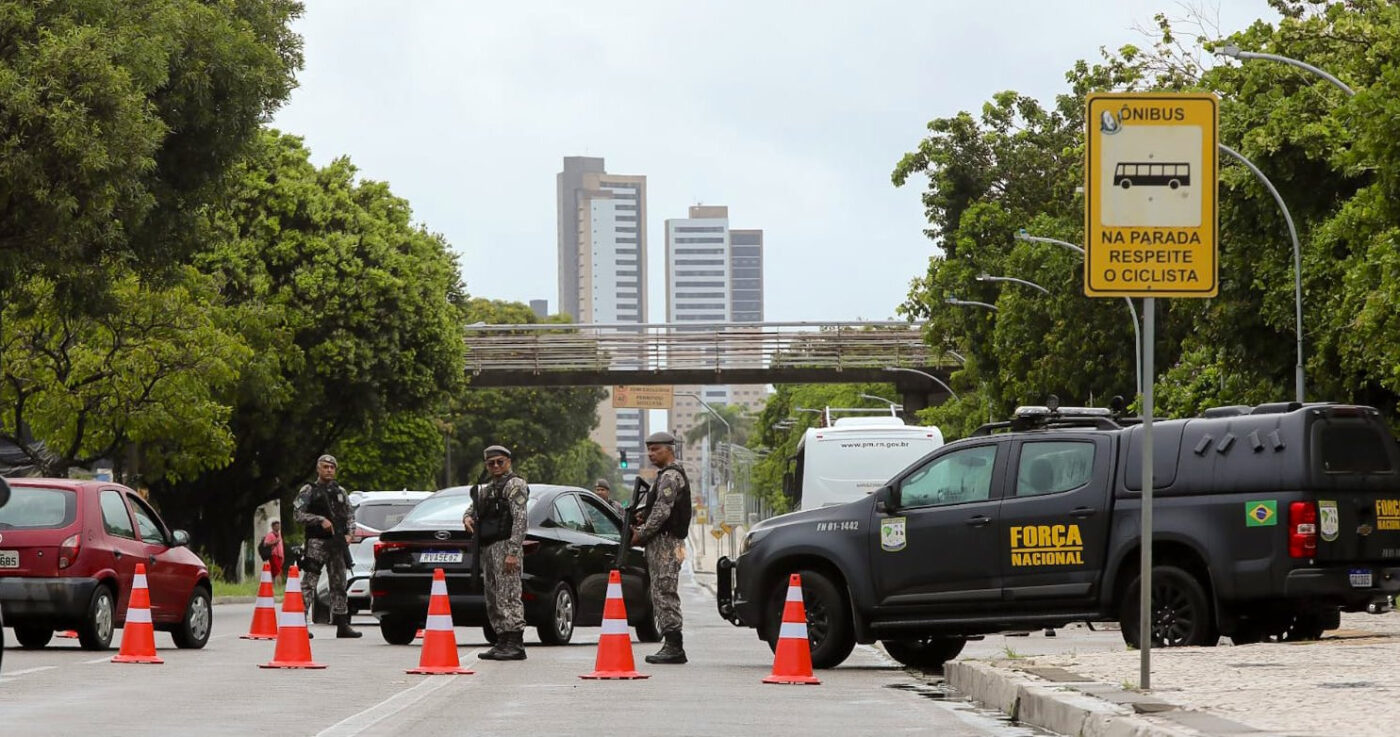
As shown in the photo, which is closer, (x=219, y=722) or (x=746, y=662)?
(x=219, y=722)

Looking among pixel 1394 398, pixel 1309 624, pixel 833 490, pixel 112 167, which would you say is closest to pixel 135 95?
pixel 112 167

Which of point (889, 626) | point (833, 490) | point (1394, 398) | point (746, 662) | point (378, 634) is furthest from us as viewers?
point (1394, 398)

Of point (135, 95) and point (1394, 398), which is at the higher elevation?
point (135, 95)

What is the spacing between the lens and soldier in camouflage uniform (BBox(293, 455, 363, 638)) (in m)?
22.5

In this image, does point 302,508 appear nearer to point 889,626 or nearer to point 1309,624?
point 889,626

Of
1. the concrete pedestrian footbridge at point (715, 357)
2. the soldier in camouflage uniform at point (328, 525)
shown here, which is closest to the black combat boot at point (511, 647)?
the soldier in camouflage uniform at point (328, 525)

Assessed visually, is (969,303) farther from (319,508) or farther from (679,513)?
(679,513)

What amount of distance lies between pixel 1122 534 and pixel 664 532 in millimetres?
3368

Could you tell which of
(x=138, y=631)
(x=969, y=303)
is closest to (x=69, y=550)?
(x=138, y=631)

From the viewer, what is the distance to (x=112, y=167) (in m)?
26.1

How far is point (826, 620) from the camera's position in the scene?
17.6m

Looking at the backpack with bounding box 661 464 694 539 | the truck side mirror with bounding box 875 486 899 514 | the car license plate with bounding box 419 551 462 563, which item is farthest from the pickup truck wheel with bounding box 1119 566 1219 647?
the car license plate with bounding box 419 551 462 563

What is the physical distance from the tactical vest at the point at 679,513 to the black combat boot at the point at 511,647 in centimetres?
175

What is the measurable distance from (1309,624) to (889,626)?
11.5ft
